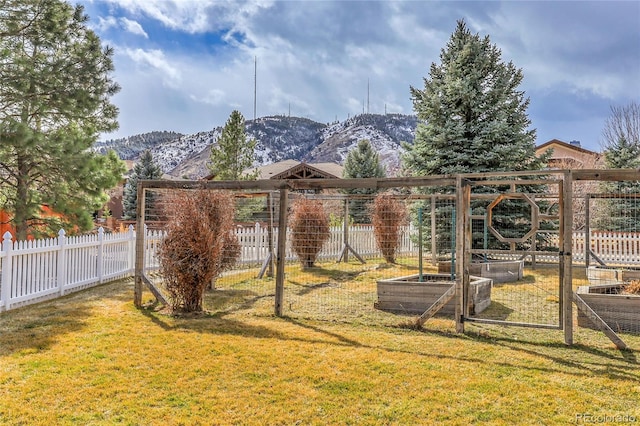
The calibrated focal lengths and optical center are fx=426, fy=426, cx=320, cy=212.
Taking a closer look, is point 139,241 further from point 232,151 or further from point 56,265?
point 232,151

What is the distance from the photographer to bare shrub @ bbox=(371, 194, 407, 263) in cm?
1267

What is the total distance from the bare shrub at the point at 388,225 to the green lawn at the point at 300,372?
6.73 m

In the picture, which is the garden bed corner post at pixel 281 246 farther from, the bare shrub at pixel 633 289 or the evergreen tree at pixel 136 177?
the evergreen tree at pixel 136 177

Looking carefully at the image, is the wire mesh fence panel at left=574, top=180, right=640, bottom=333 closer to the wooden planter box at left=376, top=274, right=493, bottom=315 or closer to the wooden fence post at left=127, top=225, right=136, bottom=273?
the wooden planter box at left=376, top=274, right=493, bottom=315

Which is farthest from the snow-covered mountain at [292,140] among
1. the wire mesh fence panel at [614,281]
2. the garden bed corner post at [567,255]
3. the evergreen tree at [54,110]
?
the garden bed corner post at [567,255]

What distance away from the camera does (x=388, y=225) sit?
1282cm

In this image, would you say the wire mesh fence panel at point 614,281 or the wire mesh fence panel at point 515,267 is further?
the wire mesh fence panel at point 515,267

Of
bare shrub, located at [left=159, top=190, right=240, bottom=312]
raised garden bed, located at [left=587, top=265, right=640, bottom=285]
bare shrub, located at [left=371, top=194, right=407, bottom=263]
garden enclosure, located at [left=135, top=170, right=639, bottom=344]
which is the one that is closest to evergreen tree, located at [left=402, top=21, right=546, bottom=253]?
garden enclosure, located at [left=135, top=170, right=639, bottom=344]

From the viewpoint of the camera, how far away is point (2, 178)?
1022 centimetres

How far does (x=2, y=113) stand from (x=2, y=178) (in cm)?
154

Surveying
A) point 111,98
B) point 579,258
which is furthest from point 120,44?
point 579,258

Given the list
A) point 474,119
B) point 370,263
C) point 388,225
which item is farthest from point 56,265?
point 474,119

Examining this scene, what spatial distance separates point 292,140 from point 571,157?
101 metres

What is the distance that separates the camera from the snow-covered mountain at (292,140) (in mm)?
113875
